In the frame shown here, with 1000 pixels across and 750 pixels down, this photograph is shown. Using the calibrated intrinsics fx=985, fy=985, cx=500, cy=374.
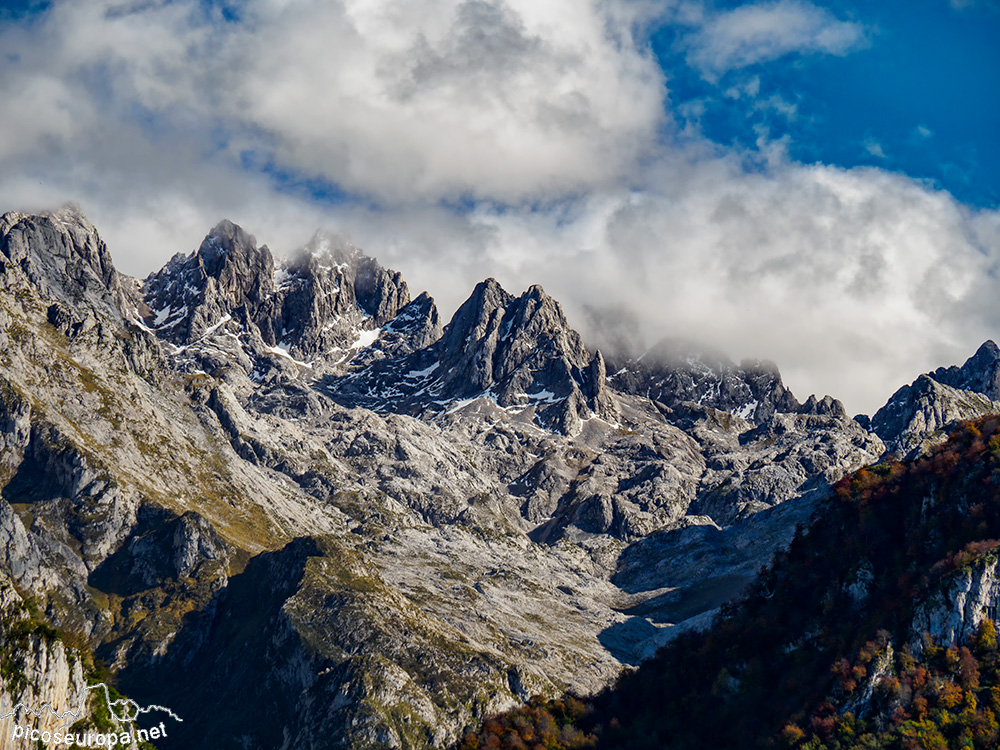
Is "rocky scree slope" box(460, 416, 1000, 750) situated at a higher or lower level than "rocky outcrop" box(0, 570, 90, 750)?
higher

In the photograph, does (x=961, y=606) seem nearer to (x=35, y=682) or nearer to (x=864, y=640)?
(x=864, y=640)

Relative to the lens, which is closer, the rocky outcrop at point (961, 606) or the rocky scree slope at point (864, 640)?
the rocky scree slope at point (864, 640)

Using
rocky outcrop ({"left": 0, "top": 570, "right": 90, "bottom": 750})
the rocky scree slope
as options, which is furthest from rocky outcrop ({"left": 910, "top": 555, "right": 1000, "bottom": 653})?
rocky outcrop ({"left": 0, "top": 570, "right": 90, "bottom": 750})

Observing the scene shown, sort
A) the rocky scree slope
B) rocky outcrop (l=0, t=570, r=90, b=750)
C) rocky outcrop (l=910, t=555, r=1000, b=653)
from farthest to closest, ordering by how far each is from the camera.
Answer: rocky outcrop (l=910, t=555, r=1000, b=653) → the rocky scree slope → rocky outcrop (l=0, t=570, r=90, b=750)

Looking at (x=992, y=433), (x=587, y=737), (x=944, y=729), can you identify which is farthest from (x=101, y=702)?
(x=992, y=433)

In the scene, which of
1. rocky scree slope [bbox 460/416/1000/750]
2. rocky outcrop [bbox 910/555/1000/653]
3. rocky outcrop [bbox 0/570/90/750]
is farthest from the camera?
rocky outcrop [bbox 910/555/1000/653]

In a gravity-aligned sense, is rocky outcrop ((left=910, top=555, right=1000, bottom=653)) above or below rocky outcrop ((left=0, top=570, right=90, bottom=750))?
above

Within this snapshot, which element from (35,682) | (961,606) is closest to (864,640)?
(961,606)

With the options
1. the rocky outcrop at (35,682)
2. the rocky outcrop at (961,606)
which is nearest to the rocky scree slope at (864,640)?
the rocky outcrop at (961,606)

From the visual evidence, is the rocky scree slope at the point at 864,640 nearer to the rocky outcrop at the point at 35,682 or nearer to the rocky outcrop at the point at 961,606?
the rocky outcrop at the point at 961,606

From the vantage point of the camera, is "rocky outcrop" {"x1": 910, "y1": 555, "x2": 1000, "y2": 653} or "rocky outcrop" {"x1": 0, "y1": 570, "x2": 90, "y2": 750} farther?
"rocky outcrop" {"x1": 910, "y1": 555, "x2": 1000, "y2": 653}

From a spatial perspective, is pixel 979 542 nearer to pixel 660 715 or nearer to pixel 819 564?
pixel 819 564

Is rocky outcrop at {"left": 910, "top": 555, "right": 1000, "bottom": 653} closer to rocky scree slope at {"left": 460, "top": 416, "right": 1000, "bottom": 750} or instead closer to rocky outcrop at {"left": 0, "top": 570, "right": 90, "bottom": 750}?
rocky scree slope at {"left": 460, "top": 416, "right": 1000, "bottom": 750}

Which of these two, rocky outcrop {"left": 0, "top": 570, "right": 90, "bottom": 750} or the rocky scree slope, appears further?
the rocky scree slope
